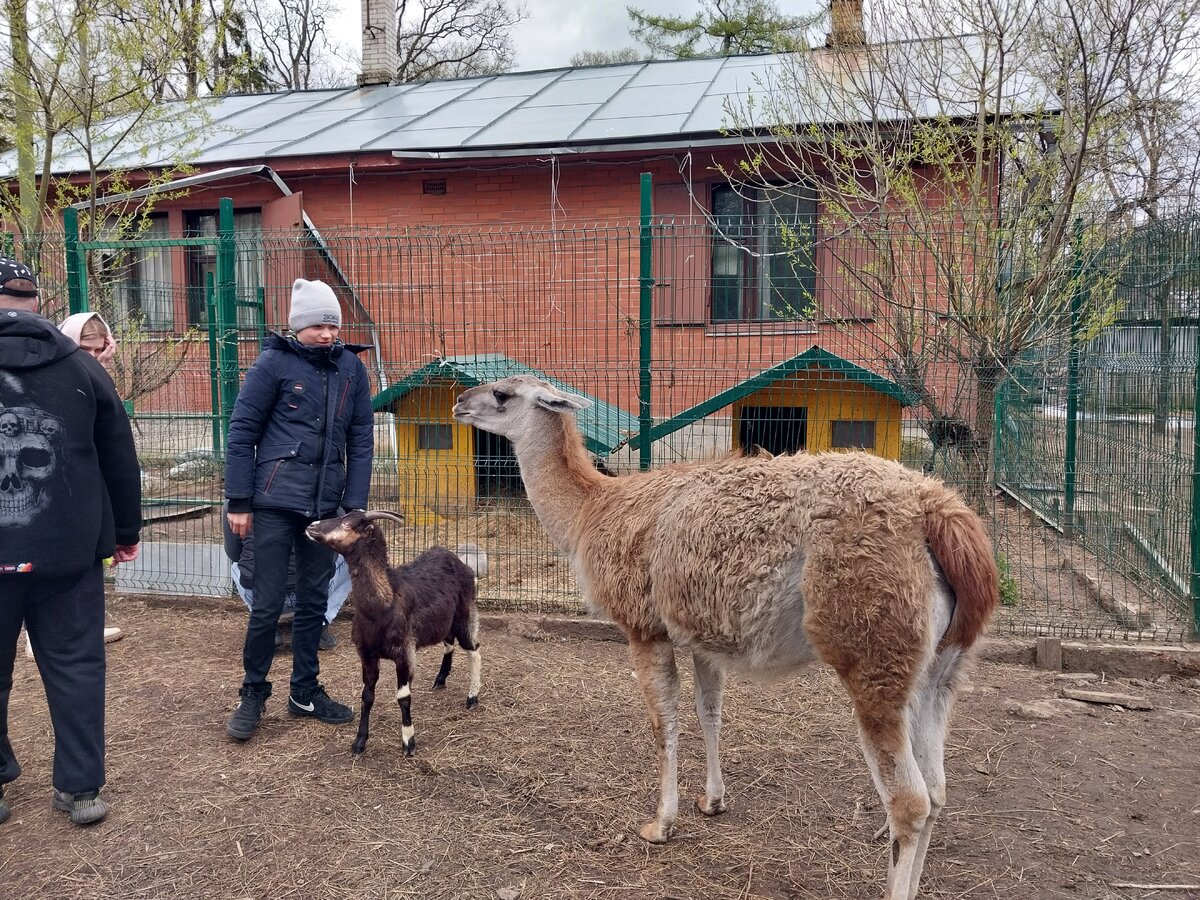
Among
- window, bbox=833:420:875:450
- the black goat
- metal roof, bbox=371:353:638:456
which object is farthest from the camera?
metal roof, bbox=371:353:638:456

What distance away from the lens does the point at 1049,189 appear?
605cm

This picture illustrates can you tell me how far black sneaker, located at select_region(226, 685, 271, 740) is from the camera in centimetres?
420

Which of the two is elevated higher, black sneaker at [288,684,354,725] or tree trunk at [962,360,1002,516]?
tree trunk at [962,360,1002,516]

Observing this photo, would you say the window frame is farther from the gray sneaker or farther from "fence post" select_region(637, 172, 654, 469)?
the gray sneaker

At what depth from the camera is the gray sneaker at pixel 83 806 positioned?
11.2 feet

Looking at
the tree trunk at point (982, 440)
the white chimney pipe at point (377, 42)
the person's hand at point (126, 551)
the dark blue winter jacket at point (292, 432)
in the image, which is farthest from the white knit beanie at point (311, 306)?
the white chimney pipe at point (377, 42)

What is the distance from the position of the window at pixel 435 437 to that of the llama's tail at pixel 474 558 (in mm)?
974

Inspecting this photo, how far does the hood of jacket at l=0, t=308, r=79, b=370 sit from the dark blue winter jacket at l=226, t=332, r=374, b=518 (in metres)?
0.92

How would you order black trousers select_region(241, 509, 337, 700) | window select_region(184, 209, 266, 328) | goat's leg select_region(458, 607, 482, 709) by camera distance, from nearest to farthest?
black trousers select_region(241, 509, 337, 700) < goat's leg select_region(458, 607, 482, 709) < window select_region(184, 209, 266, 328)

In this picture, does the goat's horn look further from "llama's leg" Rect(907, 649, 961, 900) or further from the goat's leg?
"llama's leg" Rect(907, 649, 961, 900)

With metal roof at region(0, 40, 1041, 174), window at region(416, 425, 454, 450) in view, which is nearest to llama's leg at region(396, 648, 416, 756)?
window at region(416, 425, 454, 450)

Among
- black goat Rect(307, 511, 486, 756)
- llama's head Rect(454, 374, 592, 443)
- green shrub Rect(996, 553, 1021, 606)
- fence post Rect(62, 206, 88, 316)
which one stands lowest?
green shrub Rect(996, 553, 1021, 606)

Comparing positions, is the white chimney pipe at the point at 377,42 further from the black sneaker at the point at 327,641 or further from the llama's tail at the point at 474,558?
the black sneaker at the point at 327,641

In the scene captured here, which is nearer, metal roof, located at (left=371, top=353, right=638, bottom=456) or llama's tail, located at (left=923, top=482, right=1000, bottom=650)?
llama's tail, located at (left=923, top=482, right=1000, bottom=650)
